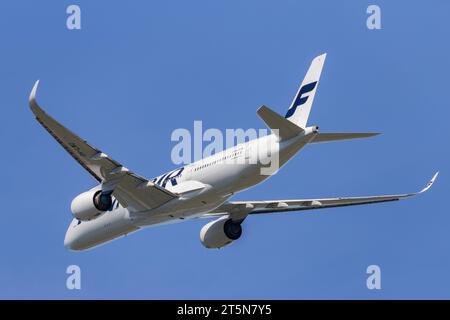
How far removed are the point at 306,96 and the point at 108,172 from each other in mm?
10067

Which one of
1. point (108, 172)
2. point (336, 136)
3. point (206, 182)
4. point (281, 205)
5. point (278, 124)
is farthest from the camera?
point (281, 205)

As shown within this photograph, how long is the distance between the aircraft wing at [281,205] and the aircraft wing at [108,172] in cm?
572

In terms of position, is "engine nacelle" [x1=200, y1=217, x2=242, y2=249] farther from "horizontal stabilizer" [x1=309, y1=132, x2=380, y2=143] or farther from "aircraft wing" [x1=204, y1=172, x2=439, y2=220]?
"horizontal stabilizer" [x1=309, y1=132, x2=380, y2=143]

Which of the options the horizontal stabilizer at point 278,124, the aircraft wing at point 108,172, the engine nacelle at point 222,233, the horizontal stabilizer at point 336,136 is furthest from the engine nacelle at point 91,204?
the horizontal stabilizer at point 336,136

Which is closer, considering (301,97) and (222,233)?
(301,97)

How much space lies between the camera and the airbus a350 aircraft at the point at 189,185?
4591cm

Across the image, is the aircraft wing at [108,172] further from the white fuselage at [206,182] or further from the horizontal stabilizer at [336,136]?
the horizontal stabilizer at [336,136]

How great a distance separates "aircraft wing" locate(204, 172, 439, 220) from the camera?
2099 inches

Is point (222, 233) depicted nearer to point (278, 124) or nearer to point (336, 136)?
point (278, 124)

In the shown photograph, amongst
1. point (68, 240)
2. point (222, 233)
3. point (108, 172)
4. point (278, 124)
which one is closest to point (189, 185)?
point (108, 172)

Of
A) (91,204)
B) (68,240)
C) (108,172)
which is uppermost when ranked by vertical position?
(108,172)

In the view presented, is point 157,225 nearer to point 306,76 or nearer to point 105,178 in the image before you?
point 105,178

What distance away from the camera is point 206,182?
1895 inches

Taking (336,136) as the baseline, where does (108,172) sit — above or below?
below
